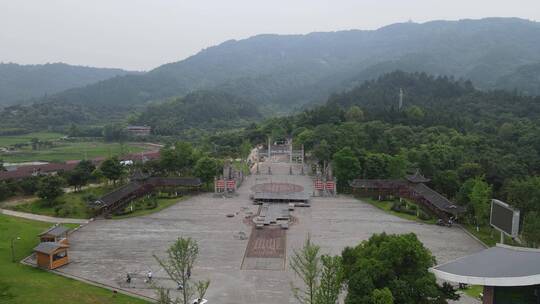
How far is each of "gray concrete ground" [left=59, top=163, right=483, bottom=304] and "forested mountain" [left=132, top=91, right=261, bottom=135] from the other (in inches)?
3163

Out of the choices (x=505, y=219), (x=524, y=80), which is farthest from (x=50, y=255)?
(x=524, y=80)

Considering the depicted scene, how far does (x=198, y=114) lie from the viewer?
137 m

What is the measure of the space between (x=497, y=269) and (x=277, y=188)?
34.5m

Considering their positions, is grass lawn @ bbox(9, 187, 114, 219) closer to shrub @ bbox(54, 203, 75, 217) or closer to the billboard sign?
shrub @ bbox(54, 203, 75, 217)

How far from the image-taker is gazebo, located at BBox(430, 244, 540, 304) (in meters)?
16.0

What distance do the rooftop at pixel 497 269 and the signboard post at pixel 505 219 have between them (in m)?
8.44

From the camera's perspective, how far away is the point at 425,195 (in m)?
40.7

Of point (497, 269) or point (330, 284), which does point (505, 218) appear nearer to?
point (497, 269)

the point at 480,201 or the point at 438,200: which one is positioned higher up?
the point at 480,201

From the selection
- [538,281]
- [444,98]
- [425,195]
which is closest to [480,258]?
[538,281]

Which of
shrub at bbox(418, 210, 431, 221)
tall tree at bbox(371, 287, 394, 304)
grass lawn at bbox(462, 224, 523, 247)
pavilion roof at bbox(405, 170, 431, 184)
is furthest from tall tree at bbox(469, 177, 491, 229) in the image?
tall tree at bbox(371, 287, 394, 304)

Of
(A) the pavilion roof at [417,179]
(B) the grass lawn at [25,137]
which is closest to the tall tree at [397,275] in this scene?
(A) the pavilion roof at [417,179]

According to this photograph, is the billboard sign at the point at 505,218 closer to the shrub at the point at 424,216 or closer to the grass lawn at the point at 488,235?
the grass lawn at the point at 488,235

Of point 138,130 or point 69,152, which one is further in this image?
point 138,130
